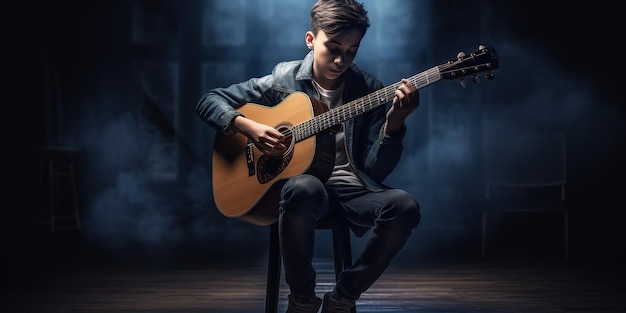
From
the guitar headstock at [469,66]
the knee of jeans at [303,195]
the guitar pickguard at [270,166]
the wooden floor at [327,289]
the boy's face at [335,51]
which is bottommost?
the wooden floor at [327,289]

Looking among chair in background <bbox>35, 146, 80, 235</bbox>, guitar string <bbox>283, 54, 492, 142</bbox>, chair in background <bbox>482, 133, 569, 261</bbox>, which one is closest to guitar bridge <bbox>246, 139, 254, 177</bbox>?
guitar string <bbox>283, 54, 492, 142</bbox>

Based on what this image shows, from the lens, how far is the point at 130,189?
584 cm

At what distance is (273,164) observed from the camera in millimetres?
2084

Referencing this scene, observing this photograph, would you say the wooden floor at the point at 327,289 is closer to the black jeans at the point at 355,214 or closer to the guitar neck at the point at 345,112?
the black jeans at the point at 355,214

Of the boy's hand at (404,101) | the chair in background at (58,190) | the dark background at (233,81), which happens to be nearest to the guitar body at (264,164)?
the boy's hand at (404,101)

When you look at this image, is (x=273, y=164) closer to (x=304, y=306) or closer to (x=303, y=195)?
(x=303, y=195)

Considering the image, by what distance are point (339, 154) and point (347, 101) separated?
0.17 meters

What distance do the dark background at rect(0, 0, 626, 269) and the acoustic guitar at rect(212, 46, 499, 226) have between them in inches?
122

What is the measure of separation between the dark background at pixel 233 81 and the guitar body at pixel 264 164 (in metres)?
3.07

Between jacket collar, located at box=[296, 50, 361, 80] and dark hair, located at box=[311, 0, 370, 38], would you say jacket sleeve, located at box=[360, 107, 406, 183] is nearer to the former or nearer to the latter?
jacket collar, located at box=[296, 50, 361, 80]

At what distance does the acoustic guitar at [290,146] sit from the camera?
75.6 inches

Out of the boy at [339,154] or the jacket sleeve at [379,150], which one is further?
the jacket sleeve at [379,150]

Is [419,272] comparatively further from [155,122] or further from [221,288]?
[155,122]

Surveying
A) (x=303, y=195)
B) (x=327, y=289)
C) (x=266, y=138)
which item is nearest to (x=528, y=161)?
(x=327, y=289)
